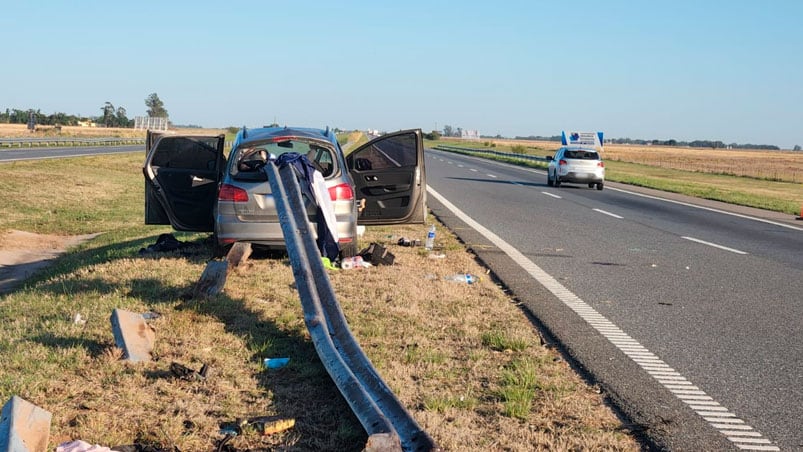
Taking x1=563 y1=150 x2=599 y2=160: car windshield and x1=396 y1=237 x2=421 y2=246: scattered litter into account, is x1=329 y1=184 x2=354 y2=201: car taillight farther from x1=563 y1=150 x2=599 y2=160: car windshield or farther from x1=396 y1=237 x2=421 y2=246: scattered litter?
x1=563 y1=150 x2=599 y2=160: car windshield

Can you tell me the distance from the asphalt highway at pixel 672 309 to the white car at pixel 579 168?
35.3 feet

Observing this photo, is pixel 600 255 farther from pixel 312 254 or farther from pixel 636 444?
pixel 636 444

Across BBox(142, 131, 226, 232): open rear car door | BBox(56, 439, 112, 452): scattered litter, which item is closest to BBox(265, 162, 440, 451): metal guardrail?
BBox(56, 439, 112, 452): scattered litter

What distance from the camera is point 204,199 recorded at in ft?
32.3

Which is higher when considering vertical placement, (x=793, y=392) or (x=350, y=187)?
(x=350, y=187)

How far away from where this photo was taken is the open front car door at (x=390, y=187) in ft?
34.0

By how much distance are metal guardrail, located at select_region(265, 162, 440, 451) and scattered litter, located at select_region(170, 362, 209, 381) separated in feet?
2.24

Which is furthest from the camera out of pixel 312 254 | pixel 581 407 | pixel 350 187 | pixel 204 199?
pixel 204 199

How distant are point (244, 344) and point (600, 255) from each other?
6.64 meters

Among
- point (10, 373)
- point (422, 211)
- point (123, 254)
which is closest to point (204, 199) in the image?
point (123, 254)

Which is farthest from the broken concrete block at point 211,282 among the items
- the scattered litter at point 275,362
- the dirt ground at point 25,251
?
the dirt ground at point 25,251

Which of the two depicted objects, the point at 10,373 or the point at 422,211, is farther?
the point at 422,211

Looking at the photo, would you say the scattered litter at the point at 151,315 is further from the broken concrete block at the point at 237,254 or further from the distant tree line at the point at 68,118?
the distant tree line at the point at 68,118

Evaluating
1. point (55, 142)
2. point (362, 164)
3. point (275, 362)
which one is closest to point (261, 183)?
point (362, 164)
